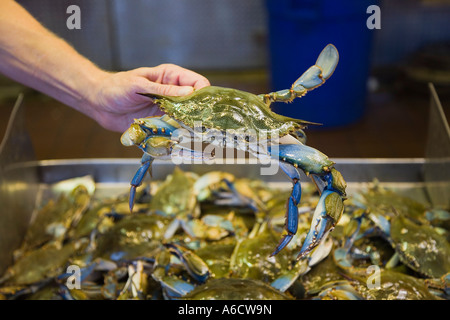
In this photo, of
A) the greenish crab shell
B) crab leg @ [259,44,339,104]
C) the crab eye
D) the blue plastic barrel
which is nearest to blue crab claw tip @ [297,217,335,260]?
the greenish crab shell

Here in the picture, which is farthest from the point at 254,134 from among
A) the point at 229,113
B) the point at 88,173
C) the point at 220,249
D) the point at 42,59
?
the point at 88,173

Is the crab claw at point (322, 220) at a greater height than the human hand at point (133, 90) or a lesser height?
lesser

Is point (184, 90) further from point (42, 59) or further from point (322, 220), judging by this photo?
point (42, 59)

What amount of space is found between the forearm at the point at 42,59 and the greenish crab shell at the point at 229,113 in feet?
1.96

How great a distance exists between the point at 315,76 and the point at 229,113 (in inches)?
8.9

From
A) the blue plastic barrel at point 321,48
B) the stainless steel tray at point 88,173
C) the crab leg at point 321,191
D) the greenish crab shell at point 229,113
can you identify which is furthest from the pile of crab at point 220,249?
the blue plastic barrel at point 321,48

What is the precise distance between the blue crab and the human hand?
14 cm

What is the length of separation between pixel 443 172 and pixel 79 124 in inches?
108

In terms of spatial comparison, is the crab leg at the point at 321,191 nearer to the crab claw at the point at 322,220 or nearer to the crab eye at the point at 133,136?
the crab claw at the point at 322,220

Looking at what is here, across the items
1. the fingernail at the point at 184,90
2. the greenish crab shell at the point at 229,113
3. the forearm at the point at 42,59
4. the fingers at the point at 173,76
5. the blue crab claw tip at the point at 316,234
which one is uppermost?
the forearm at the point at 42,59

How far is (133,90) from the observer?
146 centimetres

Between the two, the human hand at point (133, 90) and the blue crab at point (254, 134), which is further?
the human hand at point (133, 90)

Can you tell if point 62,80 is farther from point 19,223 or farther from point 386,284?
point 386,284

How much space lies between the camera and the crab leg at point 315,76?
1174mm
